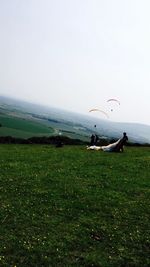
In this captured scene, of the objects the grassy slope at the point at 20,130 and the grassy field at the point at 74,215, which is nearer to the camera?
the grassy field at the point at 74,215

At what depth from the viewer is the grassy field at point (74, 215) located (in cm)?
1564

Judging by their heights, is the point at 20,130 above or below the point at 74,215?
above

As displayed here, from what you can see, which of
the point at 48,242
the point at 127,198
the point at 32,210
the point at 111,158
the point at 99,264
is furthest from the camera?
the point at 111,158

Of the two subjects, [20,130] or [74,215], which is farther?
[20,130]

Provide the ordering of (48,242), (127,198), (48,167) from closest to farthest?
(48,242) < (127,198) < (48,167)

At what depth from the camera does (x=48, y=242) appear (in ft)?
54.0

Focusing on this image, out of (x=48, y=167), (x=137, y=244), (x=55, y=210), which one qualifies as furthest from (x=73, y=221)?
(x=48, y=167)

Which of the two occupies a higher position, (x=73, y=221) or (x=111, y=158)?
(x=111, y=158)

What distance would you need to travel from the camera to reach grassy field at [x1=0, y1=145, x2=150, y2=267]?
616 inches

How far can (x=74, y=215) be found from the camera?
774 inches

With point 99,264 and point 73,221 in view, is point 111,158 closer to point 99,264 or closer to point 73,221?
point 73,221

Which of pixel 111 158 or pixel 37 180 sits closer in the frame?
pixel 37 180

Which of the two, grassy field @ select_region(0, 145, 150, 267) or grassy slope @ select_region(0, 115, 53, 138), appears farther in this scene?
grassy slope @ select_region(0, 115, 53, 138)

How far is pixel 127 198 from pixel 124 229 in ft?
15.2
